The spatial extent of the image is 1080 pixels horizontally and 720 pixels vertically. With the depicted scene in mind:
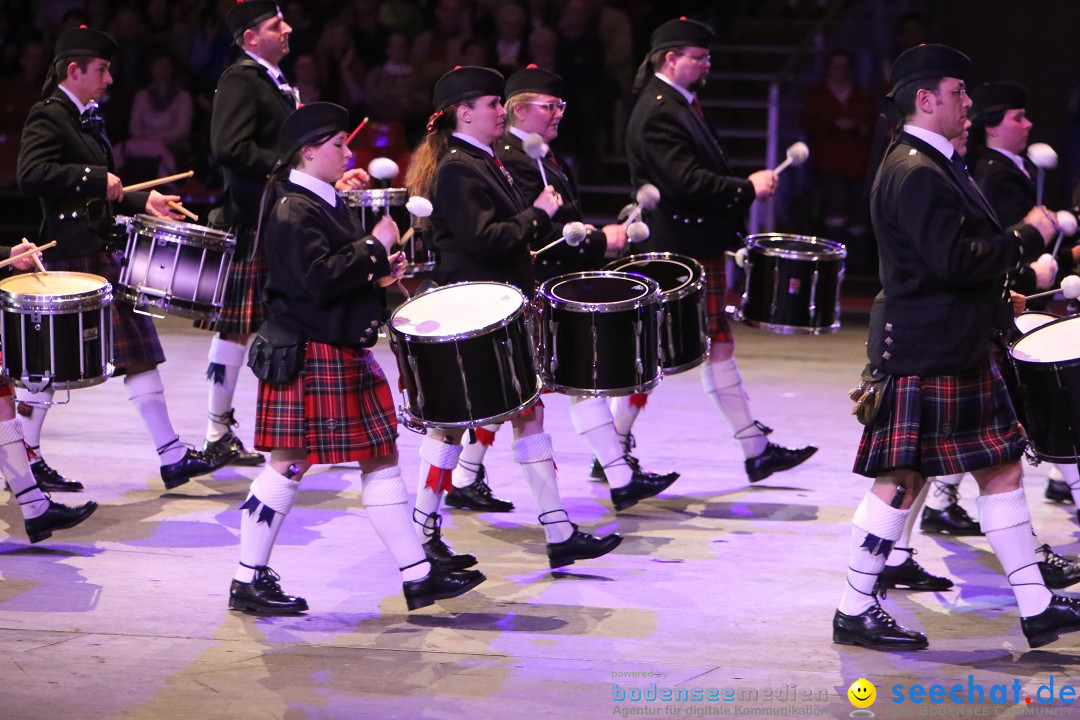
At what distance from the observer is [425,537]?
16.0 feet

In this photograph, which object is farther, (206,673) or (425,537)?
(425,537)

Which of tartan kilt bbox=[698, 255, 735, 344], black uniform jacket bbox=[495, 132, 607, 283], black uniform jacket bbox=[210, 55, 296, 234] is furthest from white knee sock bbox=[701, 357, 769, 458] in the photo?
black uniform jacket bbox=[210, 55, 296, 234]

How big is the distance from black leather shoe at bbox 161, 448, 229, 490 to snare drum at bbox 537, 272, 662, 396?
1599 mm

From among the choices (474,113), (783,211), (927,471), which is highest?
(474,113)

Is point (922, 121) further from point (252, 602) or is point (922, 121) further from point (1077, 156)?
point (1077, 156)

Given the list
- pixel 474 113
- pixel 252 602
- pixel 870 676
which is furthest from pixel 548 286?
pixel 870 676

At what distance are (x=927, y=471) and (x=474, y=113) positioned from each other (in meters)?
1.83

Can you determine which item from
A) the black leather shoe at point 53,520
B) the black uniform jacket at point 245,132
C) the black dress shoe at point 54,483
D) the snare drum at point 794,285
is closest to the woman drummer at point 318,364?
the black leather shoe at point 53,520

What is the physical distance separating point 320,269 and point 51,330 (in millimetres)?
1249

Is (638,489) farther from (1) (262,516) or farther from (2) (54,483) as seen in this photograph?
(2) (54,483)

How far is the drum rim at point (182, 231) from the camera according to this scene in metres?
5.36

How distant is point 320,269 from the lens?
4.17m

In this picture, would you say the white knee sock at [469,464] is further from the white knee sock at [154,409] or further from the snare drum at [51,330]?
the snare drum at [51,330]

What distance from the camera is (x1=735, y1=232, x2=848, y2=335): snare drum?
18.3ft
